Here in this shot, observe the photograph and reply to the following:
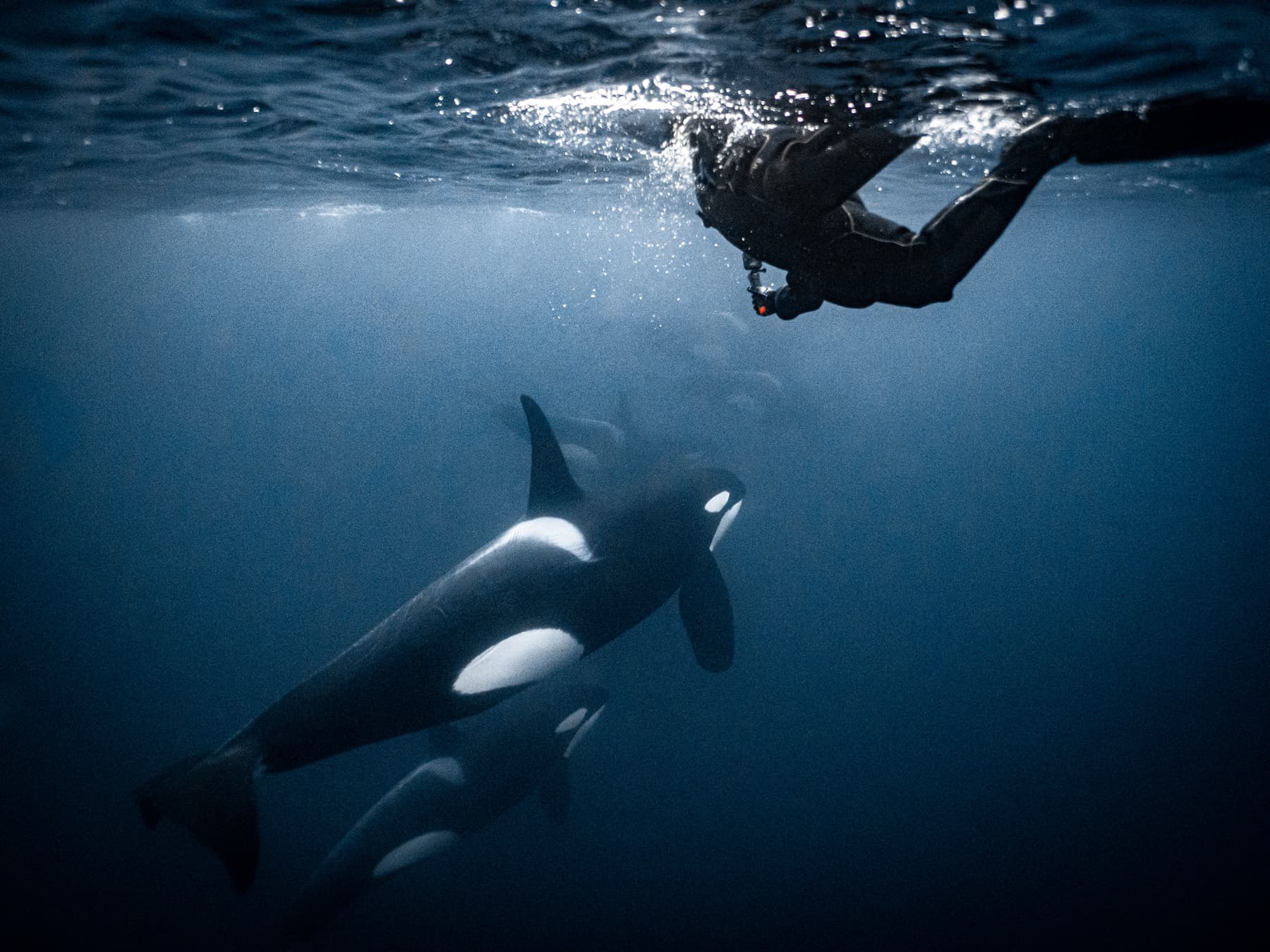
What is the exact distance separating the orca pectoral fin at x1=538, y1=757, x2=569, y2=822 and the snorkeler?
25.6 feet

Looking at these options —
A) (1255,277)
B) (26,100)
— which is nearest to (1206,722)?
(26,100)

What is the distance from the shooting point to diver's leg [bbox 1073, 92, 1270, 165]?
324cm

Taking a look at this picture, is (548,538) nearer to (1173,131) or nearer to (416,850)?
(416,850)

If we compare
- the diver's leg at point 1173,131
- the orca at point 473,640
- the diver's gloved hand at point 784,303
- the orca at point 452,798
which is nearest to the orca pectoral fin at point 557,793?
the orca at point 452,798

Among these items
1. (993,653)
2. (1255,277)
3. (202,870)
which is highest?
(202,870)

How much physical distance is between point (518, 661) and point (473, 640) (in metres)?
0.52

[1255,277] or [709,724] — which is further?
[1255,277]

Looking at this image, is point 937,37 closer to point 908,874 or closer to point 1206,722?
point 908,874

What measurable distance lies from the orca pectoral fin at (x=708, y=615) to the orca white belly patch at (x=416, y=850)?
12.2 feet

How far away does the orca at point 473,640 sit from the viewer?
498cm

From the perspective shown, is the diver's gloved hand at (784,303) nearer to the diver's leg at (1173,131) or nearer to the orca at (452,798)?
the diver's leg at (1173,131)

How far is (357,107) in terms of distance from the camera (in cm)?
901

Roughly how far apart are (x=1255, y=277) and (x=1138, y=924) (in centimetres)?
7011

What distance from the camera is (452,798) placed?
326 inches
